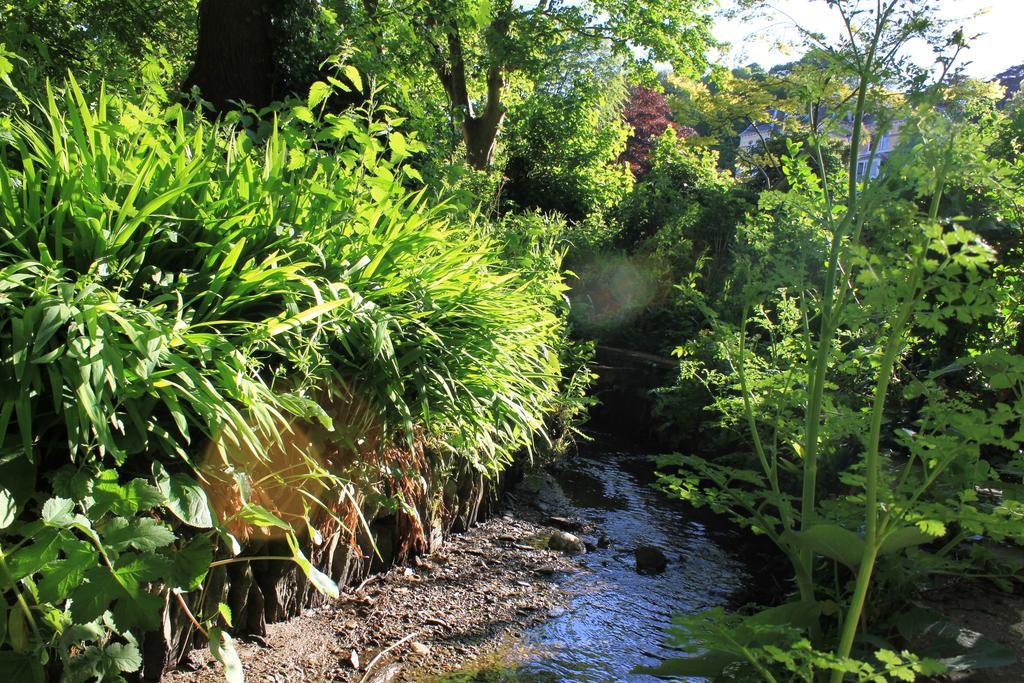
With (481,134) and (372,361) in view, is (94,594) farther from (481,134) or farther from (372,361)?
(481,134)

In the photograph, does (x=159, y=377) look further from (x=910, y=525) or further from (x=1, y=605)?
(x=910, y=525)

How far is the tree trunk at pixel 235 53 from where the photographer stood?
206 inches

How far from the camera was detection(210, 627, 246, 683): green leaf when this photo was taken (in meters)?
1.39

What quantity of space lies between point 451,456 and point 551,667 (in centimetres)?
95

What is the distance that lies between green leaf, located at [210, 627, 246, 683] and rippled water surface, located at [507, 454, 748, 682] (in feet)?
4.18

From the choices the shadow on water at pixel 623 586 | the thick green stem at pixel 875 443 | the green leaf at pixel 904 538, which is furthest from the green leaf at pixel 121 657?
the green leaf at pixel 904 538

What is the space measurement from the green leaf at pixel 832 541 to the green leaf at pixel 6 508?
5.80 ft

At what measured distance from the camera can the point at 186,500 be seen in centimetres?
155

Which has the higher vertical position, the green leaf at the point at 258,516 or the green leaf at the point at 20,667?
the green leaf at the point at 258,516

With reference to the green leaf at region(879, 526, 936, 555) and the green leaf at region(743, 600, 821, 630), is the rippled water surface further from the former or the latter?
the green leaf at region(879, 526, 936, 555)

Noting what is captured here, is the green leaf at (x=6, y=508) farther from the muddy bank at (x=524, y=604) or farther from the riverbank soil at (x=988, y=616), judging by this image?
the riverbank soil at (x=988, y=616)

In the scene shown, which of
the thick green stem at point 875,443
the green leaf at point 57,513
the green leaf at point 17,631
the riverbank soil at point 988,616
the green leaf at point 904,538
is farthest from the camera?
the riverbank soil at point 988,616

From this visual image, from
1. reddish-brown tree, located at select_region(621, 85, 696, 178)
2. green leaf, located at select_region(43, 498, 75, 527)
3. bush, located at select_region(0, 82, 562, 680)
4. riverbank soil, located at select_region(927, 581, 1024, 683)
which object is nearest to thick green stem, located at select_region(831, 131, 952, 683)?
riverbank soil, located at select_region(927, 581, 1024, 683)

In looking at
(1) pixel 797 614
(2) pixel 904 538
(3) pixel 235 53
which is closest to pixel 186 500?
(1) pixel 797 614
